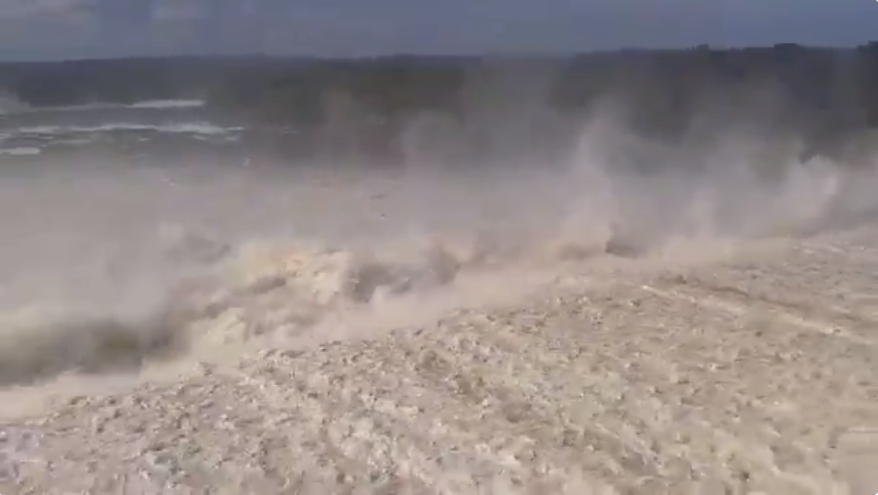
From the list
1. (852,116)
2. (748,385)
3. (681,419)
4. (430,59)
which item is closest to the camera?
(681,419)

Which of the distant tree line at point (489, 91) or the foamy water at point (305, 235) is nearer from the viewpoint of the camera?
the foamy water at point (305, 235)

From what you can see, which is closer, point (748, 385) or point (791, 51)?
point (748, 385)

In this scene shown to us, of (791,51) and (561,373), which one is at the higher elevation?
(791,51)

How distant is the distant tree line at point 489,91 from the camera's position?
393 inches

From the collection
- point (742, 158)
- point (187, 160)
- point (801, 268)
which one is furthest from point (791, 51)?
point (187, 160)

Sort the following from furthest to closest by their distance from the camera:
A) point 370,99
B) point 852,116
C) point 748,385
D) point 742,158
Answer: point 370,99 < point 852,116 < point 742,158 < point 748,385

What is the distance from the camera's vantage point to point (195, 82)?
37.1ft

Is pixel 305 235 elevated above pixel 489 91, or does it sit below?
below

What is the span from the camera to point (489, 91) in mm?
10906

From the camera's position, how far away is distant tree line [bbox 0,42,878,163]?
32.8 feet

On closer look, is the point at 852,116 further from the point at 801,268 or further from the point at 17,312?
the point at 17,312

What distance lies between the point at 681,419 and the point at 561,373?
1.94 ft

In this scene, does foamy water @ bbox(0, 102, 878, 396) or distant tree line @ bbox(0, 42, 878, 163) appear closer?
foamy water @ bbox(0, 102, 878, 396)

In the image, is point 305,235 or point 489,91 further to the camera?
point 489,91
